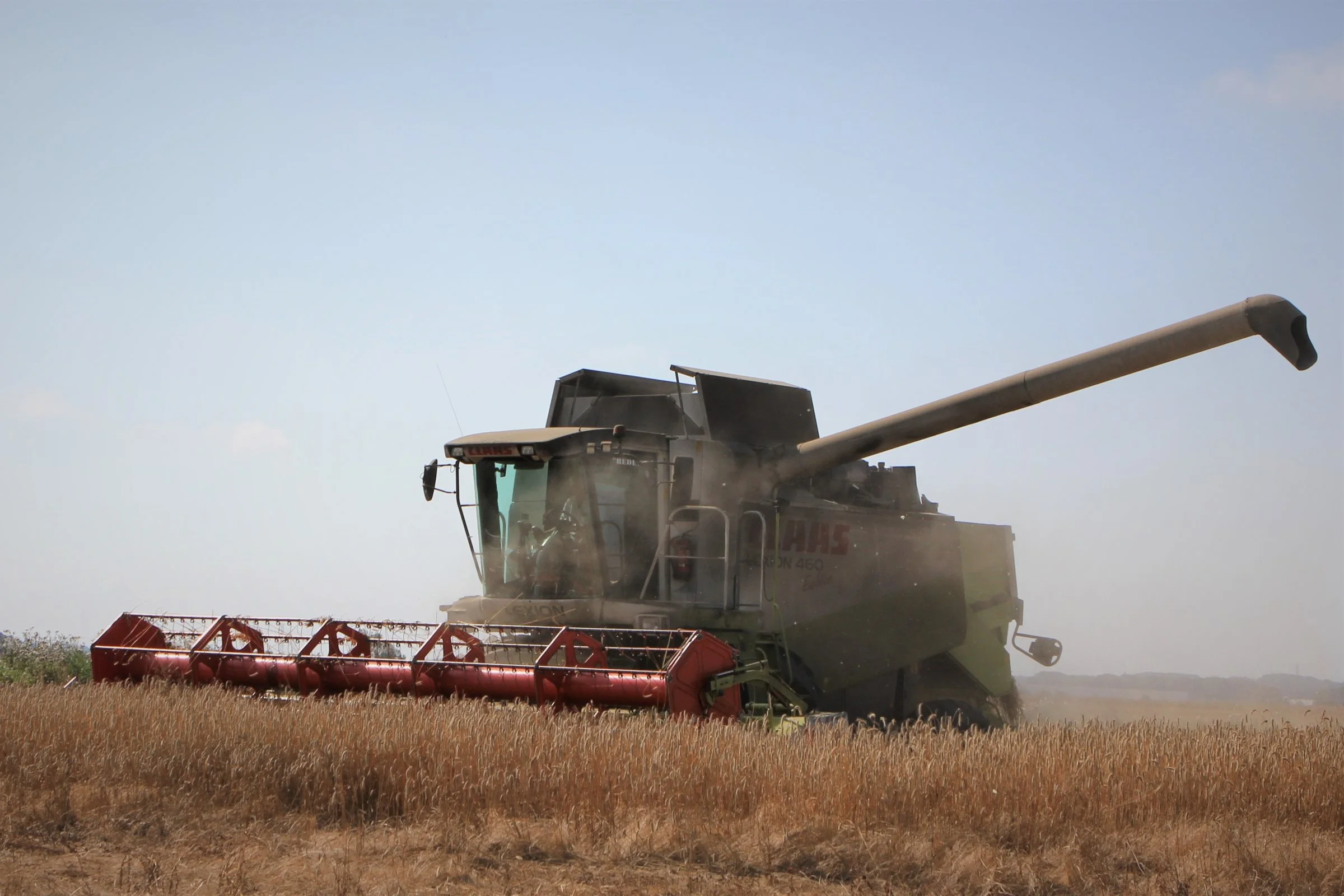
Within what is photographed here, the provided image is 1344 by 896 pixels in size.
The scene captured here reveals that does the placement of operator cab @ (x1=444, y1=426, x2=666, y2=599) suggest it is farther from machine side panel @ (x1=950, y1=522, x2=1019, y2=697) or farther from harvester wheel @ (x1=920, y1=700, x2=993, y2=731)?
machine side panel @ (x1=950, y1=522, x2=1019, y2=697)

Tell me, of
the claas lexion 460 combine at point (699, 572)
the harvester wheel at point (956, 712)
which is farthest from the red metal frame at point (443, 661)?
the harvester wheel at point (956, 712)

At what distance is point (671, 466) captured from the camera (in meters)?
8.03

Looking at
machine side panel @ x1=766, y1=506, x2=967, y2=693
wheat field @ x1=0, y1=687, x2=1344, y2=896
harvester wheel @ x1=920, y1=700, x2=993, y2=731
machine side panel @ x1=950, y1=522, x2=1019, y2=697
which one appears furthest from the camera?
machine side panel @ x1=950, y1=522, x2=1019, y2=697

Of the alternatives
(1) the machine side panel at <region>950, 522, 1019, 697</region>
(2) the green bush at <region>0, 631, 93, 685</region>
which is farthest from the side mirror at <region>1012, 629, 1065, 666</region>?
(2) the green bush at <region>0, 631, 93, 685</region>

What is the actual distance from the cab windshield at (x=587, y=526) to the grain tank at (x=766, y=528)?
0.5 inches

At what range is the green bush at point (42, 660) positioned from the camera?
35.9ft

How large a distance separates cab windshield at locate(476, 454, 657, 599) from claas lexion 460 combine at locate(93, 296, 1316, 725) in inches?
0.6

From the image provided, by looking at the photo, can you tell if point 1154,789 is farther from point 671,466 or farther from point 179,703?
point 179,703

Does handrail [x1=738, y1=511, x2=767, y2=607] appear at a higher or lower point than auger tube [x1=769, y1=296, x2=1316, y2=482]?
lower

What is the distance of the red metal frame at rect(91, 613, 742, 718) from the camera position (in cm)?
638

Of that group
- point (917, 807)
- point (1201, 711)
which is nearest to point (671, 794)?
point (917, 807)

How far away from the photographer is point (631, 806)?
16.0ft

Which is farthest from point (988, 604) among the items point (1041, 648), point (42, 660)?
point (42, 660)

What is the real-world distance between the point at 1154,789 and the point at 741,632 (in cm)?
349
